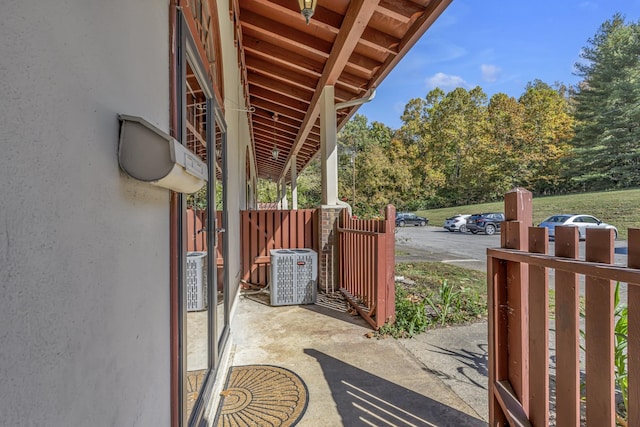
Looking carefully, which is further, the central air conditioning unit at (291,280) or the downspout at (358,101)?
the downspout at (358,101)

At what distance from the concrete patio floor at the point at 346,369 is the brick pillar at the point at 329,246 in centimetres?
95

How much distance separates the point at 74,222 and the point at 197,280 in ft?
4.86

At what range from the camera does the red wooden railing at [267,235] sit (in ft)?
17.6

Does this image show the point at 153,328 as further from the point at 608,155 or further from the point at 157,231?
the point at 608,155

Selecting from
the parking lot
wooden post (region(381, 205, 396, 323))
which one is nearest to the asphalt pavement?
wooden post (region(381, 205, 396, 323))

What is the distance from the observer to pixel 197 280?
206cm

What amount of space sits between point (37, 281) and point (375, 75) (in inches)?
190

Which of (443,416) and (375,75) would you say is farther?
(375,75)

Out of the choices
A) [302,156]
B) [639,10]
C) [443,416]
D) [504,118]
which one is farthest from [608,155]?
[443,416]

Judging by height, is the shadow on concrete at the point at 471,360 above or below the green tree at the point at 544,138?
below

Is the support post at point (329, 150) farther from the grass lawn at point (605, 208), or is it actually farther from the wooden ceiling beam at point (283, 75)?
the grass lawn at point (605, 208)

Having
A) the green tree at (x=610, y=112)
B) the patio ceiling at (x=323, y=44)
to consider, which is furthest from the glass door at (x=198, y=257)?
the green tree at (x=610, y=112)

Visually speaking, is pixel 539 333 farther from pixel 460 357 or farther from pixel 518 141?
pixel 518 141

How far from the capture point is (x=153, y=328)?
1106 millimetres
